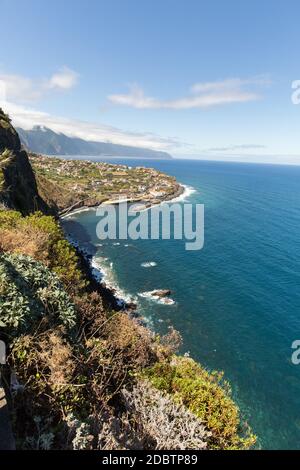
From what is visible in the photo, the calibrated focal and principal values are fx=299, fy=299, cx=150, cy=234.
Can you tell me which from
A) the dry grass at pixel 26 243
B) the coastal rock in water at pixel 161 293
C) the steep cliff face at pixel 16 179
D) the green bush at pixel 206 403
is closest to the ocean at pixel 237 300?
the coastal rock in water at pixel 161 293

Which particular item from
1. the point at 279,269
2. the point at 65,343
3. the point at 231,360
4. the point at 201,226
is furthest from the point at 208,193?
the point at 65,343

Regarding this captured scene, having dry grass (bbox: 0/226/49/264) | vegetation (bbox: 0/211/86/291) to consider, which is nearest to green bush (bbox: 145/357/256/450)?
vegetation (bbox: 0/211/86/291)

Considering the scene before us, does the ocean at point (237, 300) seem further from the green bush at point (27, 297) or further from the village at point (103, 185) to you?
the village at point (103, 185)

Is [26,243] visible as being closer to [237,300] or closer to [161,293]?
[161,293]

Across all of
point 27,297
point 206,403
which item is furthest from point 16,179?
point 206,403

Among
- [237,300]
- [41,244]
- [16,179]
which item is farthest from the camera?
[16,179]
